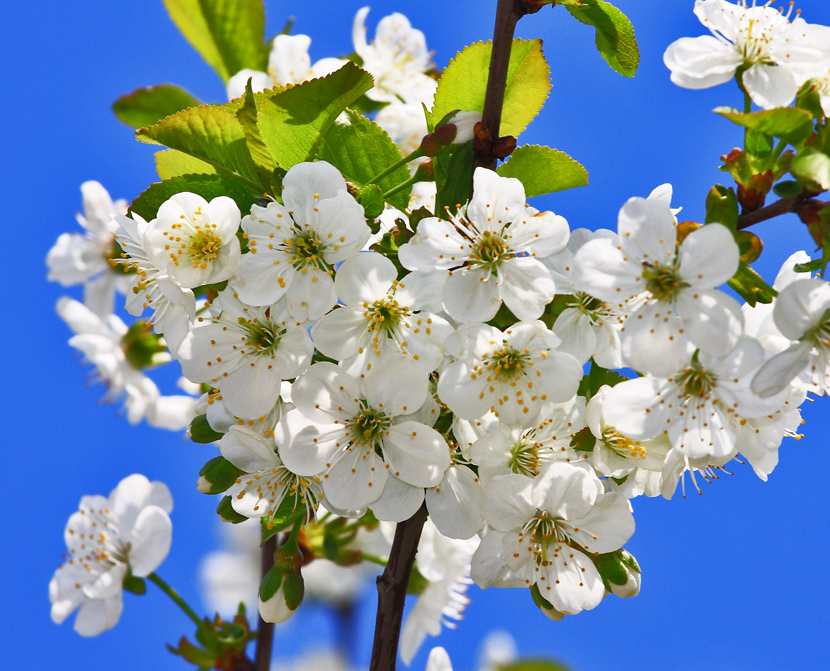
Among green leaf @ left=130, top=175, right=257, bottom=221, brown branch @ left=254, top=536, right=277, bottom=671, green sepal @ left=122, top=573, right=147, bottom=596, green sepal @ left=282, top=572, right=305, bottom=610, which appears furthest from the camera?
green sepal @ left=122, top=573, right=147, bottom=596

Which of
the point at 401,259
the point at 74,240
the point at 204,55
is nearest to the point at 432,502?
the point at 401,259

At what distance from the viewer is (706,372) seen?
900mm

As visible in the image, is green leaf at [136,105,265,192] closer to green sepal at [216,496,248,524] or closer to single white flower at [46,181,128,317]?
green sepal at [216,496,248,524]

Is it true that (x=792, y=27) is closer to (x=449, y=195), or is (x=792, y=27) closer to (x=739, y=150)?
(x=739, y=150)

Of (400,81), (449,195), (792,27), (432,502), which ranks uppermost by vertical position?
(400,81)

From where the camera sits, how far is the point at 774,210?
2.94 feet

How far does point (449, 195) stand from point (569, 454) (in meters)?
0.39

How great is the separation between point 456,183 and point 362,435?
37 centimetres

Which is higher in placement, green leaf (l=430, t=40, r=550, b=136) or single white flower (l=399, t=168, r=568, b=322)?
green leaf (l=430, t=40, r=550, b=136)

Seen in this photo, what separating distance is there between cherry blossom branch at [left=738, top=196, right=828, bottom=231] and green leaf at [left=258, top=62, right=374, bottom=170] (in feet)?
1.69

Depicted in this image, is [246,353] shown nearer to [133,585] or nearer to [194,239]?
[194,239]

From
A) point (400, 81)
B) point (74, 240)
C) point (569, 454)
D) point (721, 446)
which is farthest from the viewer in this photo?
point (74, 240)

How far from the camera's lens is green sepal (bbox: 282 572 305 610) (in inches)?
45.1

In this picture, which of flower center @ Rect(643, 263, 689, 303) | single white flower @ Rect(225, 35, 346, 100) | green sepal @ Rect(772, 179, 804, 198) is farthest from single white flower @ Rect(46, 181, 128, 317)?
green sepal @ Rect(772, 179, 804, 198)
